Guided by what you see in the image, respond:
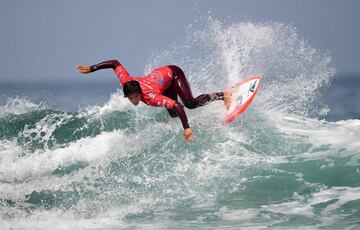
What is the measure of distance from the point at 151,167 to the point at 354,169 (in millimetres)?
3027

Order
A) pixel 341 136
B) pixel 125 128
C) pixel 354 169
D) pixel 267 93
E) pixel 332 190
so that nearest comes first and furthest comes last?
pixel 332 190 → pixel 354 169 → pixel 341 136 → pixel 125 128 → pixel 267 93

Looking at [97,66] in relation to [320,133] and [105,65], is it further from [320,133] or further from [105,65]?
[320,133]

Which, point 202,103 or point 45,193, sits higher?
point 202,103

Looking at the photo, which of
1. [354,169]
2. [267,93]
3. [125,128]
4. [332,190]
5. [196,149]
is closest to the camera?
[332,190]

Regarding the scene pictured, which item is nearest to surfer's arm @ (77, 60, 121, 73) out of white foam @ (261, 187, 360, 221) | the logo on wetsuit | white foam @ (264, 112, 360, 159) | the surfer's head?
the logo on wetsuit

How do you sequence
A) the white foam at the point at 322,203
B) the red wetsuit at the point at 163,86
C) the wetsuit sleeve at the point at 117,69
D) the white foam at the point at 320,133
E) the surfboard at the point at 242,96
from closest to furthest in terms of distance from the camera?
the white foam at the point at 322,203 → the red wetsuit at the point at 163,86 → the wetsuit sleeve at the point at 117,69 → the white foam at the point at 320,133 → the surfboard at the point at 242,96

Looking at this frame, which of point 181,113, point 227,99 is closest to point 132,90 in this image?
point 181,113

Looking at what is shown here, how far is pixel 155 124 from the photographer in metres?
9.75

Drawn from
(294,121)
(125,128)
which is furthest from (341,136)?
(125,128)

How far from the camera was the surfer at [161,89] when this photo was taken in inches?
299

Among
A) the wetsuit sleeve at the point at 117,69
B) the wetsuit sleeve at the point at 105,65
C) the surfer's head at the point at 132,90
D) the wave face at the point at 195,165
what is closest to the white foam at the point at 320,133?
the wave face at the point at 195,165

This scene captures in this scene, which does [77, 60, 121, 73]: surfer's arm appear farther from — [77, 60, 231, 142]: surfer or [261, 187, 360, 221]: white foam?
[261, 187, 360, 221]: white foam

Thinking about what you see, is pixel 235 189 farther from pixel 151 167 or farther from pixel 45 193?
pixel 45 193

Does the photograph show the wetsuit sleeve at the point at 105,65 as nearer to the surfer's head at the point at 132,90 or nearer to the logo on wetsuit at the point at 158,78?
the logo on wetsuit at the point at 158,78
